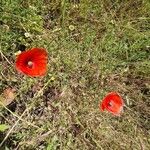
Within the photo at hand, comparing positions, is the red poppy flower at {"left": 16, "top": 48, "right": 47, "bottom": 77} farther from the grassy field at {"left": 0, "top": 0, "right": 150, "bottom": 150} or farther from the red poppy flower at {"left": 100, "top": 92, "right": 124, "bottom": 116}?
the red poppy flower at {"left": 100, "top": 92, "right": 124, "bottom": 116}

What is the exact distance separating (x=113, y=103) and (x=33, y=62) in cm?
68

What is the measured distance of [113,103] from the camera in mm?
3504

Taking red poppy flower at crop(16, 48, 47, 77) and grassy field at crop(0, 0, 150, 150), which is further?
grassy field at crop(0, 0, 150, 150)

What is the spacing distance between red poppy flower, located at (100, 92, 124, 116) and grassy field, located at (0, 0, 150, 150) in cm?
7

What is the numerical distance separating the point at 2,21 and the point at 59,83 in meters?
0.63

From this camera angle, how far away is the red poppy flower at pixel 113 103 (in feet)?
11.4

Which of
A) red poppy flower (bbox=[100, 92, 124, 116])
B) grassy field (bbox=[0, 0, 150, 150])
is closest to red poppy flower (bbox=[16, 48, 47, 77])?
grassy field (bbox=[0, 0, 150, 150])

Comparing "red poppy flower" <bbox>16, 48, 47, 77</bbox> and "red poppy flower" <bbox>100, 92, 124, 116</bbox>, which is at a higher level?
"red poppy flower" <bbox>16, 48, 47, 77</bbox>

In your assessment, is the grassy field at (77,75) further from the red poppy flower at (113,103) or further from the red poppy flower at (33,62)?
the red poppy flower at (33,62)

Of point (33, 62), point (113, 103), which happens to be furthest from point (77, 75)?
point (33, 62)

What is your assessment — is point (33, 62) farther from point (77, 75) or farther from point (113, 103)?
point (113, 103)

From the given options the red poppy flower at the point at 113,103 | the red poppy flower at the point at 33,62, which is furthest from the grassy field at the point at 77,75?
the red poppy flower at the point at 33,62

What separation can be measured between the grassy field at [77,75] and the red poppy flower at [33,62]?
21cm

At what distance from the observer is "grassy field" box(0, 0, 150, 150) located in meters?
3.45
